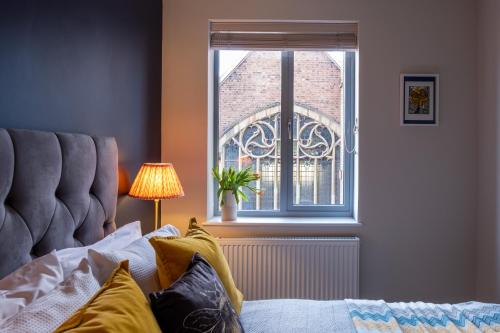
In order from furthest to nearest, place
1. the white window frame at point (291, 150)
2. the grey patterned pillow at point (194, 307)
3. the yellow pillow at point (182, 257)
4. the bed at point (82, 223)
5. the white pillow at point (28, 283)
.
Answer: the white window frame at point (291, 150) < the yellow pillow at point (182, 257) < the bed at point (82, 223) < the grey patterned pillow at point (194, 307) < the white pillow at point (28, 283)

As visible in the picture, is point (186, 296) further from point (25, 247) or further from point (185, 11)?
point (185, 11)

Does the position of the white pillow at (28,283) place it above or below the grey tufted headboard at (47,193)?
below

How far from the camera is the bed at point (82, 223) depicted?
3.59ft

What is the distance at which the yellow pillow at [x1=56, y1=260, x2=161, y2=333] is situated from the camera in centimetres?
74

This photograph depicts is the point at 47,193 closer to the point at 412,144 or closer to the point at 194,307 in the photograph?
the point at 194,307

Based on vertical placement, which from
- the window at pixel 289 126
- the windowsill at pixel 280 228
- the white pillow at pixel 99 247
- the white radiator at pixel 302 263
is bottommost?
the white radiator at pixel 302 263

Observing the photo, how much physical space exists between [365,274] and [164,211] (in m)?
1.52

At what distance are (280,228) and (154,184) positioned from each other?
3.25 ft

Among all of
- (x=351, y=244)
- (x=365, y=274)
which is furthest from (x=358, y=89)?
(x=365, y=274)

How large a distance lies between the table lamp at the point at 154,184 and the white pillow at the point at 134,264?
1.90 feet

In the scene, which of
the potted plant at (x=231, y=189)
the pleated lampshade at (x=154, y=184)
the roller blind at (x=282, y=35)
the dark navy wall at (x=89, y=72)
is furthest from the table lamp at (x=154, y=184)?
the roller blind at (x=282, y=35)

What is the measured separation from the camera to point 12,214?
1086 millimetres

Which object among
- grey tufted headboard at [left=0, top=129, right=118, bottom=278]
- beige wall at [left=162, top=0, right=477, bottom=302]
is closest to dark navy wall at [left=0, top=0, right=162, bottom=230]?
grey tufted headboard at [left=0, top=129, right=118, bottom=278]

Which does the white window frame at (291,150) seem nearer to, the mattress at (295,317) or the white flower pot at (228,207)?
the white flower pot at (228,207)
